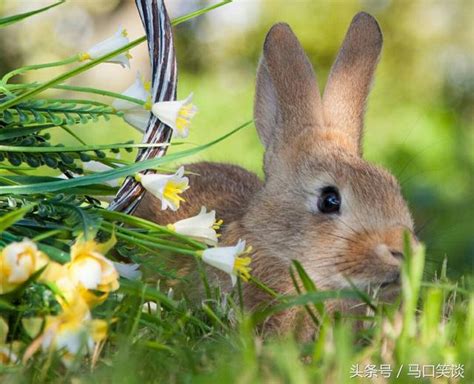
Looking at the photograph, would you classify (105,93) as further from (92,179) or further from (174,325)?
(174,325)

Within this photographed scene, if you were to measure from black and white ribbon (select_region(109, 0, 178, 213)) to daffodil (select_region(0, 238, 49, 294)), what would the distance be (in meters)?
0.60

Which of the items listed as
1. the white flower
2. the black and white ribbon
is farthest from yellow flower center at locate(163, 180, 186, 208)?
the white flower

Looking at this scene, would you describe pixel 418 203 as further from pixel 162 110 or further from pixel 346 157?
pixel 162 110

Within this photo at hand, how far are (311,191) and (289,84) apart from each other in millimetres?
532

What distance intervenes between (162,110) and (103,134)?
4494 millimetres

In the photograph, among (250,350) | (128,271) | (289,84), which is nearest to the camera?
(250,350)

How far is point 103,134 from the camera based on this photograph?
7.05 m

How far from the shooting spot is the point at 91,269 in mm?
2088

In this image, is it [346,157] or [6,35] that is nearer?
[346,157]

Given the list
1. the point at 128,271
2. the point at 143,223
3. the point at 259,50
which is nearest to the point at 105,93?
the point at 143,223

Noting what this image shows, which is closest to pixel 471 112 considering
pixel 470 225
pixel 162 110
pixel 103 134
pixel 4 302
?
pixel 103 134

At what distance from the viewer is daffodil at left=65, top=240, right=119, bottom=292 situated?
2084mm

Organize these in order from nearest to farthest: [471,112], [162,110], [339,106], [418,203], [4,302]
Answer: [4,302], [162,110], [339,106], [418,203], [471,112]

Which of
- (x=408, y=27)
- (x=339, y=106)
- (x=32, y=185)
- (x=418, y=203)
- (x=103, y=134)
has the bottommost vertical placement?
Answer: (x=32, y=185)
